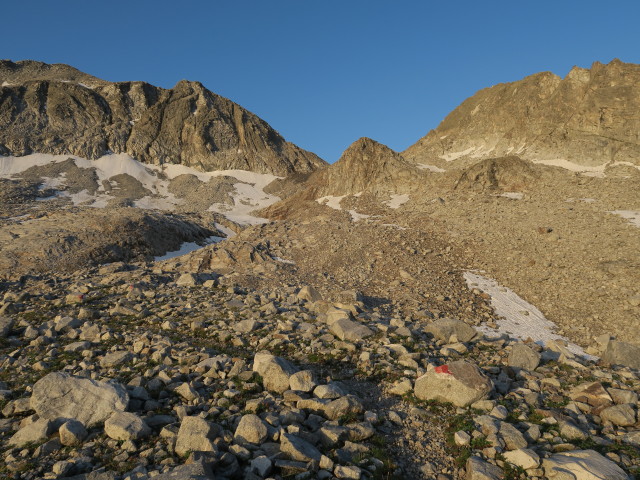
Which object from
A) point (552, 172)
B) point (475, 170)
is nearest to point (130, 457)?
point (475, 170)

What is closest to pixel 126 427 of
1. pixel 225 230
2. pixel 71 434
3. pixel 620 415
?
pixel 71 434

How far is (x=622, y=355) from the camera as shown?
40.4 feet

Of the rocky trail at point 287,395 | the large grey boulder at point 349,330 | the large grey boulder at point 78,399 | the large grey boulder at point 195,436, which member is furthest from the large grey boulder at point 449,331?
the large grey boulder at point 78,399

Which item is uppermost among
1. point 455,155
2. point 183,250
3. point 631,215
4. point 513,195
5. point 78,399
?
point 455,155

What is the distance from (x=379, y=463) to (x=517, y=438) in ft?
9.54

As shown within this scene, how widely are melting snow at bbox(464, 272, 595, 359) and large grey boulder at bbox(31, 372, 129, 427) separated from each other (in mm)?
14926

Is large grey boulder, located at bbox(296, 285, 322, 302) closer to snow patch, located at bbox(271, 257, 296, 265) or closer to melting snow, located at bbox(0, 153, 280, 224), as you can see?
snow patch, located at bbox(271, 257, 296, 265)

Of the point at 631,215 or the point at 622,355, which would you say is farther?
the point at 631,215

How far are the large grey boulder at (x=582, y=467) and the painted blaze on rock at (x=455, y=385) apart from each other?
7.33 ft

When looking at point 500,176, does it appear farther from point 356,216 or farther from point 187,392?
point 187,392

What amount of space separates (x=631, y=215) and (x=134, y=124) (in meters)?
122

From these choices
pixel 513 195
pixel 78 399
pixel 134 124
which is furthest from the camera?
pixel 134 124

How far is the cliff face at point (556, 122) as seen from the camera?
142 feet

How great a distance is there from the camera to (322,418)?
784cm
